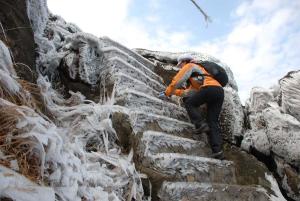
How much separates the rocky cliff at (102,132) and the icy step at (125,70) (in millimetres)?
20

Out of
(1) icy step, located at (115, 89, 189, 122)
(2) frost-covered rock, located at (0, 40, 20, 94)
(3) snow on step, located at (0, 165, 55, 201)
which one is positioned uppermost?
(2) frost-covered rock, located at (0, 40, 20, 94)

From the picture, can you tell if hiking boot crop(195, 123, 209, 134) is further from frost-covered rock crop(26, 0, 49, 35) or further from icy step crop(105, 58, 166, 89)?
frost-covered rock crop(26, 0, 49, 35)

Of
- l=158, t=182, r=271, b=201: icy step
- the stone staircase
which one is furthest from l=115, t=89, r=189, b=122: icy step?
l=158, t=182, r=271, b=201: icy step

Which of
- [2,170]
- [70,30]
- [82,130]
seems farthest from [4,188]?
[70,30]

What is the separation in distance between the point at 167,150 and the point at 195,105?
1.15 m

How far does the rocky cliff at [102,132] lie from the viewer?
2.30 m

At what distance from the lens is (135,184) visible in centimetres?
350

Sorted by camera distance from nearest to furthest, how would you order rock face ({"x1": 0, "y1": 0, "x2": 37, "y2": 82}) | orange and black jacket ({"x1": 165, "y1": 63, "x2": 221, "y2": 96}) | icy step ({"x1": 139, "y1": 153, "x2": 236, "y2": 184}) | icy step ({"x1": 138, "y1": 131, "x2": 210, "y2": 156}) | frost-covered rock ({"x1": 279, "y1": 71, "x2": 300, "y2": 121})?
1. rock face ({"x1": 0, "y1": 0, "x2": 37, "y2": 82})
2. icy step ({"x1": 139, "y1": 153, "x2": 236, "y2": 184})
3. icy step ({"x1": 138, "y1": 131, "x2": 210, "y2": 156})
4. orange and black jacket ({"x1": 165, "y1": 63, "x2": 221, "y2": 96})
5. frost-covered rock ({"x1": 279, "y1": 71, "x2": 300, "y2": 121})

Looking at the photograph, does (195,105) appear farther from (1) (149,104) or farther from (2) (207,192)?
(2) (207,192)

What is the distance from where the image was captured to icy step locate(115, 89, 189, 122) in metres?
Answer: 5.05

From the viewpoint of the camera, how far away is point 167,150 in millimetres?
4617

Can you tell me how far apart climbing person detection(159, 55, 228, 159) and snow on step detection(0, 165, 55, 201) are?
131 inches

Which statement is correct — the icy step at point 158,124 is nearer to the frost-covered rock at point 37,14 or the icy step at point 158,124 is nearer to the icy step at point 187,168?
the icy step at point 187,168

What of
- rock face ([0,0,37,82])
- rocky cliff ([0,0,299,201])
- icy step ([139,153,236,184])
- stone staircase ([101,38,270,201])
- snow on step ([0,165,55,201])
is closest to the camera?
snow on step ([0,165,55,201])
